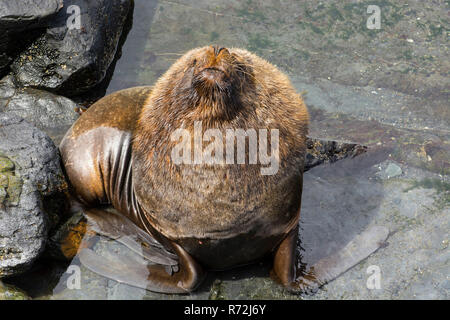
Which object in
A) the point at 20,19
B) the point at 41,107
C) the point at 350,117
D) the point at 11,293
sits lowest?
the point at 11,293

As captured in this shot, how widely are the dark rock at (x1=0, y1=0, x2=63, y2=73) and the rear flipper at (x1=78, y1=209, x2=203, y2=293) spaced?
2004 mm

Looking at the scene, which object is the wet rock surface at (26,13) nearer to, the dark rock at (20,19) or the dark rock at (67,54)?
the dark rock at (20,19)

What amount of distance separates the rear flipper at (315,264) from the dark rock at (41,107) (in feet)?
7.86

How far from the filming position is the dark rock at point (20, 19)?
17.1 feet

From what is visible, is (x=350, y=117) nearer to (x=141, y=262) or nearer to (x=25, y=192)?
(x=141, y=262)

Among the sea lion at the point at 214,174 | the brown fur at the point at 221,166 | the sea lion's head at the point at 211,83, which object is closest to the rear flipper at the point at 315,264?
the sea lion at the point at 214,174

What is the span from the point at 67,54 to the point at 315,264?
3.15m

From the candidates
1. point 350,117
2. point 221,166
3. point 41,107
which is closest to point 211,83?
point 221,166

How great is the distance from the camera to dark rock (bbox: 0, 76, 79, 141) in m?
5.29

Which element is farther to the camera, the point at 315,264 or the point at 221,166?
the point at 315,264

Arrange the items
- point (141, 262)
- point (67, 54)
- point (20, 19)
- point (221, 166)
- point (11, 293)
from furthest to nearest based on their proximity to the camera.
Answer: point (67, 54) → point (20, 19) → point (141, 262) → point (11, 293) → point (221, 166)

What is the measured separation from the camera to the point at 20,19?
5.24m

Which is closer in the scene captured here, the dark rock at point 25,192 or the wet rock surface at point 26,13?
the dark rock at point 25,192

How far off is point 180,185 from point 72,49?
240cm
